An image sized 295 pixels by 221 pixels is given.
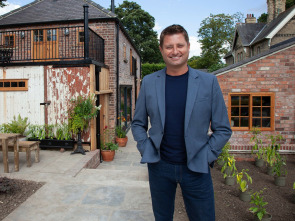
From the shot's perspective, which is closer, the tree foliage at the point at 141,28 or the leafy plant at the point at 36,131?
the leafy plant at the point at 36,131

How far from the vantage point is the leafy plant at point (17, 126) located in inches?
294

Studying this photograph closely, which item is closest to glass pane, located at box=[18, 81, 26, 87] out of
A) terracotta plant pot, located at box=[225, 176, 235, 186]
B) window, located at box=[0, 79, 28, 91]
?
window, located at box=[0, 79, 28, 91]

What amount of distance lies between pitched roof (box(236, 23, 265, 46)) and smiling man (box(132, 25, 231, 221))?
25934 millimetres

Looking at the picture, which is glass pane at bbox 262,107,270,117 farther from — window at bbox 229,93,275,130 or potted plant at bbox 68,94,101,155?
potted plant at bbox 68,94,101,155

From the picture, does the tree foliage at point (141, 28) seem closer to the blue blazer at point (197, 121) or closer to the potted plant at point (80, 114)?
the potted plant at point (80, 114)

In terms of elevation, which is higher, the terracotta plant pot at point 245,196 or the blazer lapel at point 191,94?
the blazer lapel at point 191,94

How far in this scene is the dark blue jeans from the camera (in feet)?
6.61

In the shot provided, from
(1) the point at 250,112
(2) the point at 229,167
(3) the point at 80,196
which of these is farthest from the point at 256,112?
(3) the point at 80,196

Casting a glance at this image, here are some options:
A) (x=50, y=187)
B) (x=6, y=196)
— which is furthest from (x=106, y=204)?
(x=6, y=196)

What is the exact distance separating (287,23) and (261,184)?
20.6 meters

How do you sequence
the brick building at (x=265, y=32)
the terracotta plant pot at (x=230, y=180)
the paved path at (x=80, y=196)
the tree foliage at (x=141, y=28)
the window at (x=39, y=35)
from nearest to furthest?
1. the paved path at (x=80, y=196)
2. the terracotta plant pot at (x=230, y=180)
3. the window at (x=39, y=35)
4. the brick building at (x=265, y=32)
5. the tree foliage at (x=141, y=28)

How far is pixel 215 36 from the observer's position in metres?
39.3

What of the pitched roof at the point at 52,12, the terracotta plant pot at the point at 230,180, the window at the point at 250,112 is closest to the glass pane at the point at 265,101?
the window at the point at 250,112

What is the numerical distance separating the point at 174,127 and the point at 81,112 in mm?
5503
